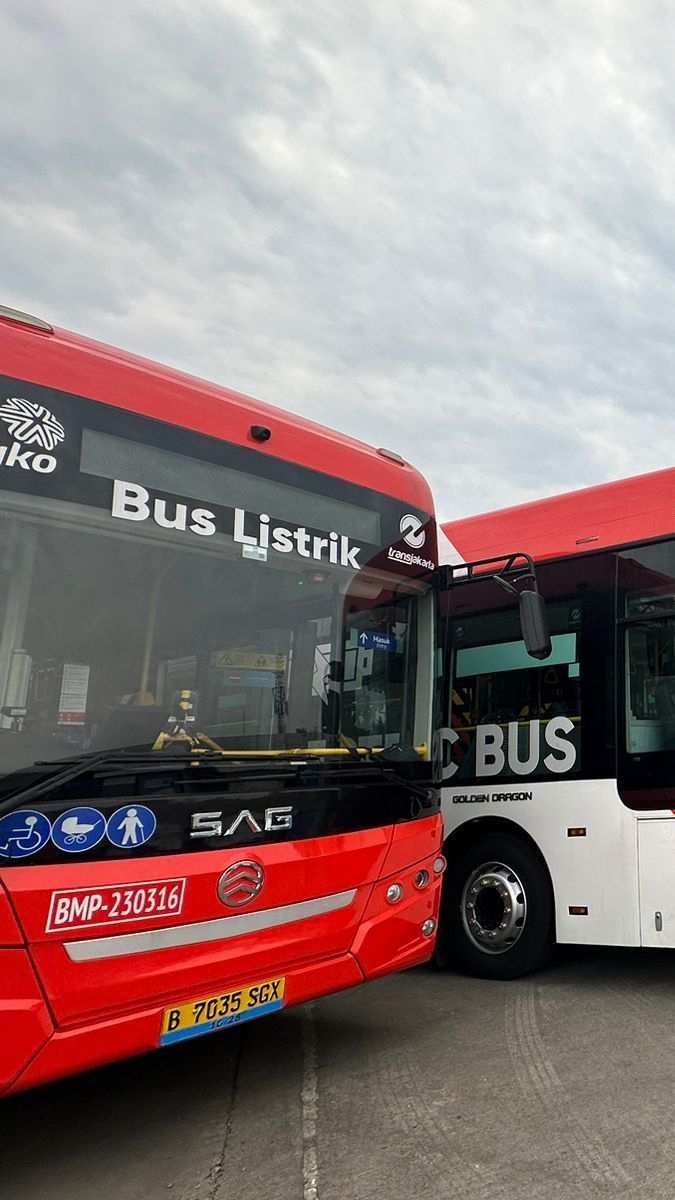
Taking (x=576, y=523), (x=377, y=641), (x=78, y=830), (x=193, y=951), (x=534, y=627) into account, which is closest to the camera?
(x=78, y=830)

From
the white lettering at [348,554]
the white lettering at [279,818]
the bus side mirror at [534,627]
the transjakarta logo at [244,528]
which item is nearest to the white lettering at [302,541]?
the transjakarta logo at [244,528]

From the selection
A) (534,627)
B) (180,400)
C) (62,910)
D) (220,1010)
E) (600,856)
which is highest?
(180,400)

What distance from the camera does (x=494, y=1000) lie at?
5.70 m

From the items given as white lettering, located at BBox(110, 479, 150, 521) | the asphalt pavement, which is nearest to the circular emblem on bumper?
the asphalt pavement

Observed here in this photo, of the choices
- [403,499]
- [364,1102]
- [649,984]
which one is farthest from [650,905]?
[403,499]

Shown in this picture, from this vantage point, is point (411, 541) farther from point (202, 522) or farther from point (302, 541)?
point (202, 522)

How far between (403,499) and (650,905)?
292cm

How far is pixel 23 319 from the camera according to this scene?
12.4 ft

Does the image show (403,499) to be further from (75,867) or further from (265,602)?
(75,867)

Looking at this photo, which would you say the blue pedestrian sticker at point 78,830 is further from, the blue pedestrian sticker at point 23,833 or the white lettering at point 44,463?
the white lettering at point 44,463

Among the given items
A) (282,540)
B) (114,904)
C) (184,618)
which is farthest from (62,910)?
(282,540)

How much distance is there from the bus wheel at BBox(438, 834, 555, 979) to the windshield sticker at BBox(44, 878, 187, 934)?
3339 millimetres

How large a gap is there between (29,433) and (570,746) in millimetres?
4126

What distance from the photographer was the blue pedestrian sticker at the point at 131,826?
11.2 feet
